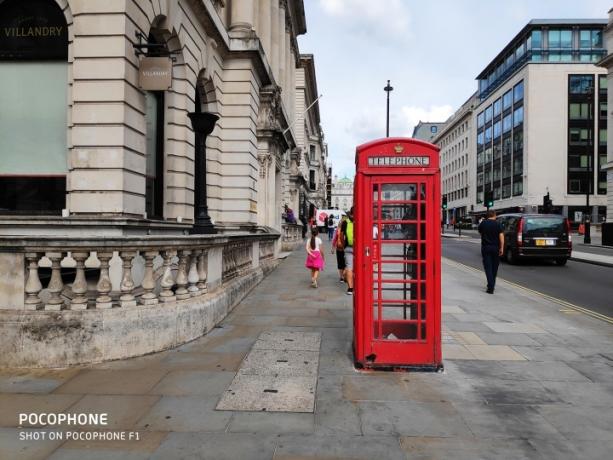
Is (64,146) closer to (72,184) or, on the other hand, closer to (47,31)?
(72,184)

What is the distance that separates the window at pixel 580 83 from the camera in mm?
63344

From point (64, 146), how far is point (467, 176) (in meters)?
92.6

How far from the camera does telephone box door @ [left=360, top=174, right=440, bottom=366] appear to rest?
16.4ft

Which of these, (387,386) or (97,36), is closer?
(387,386)

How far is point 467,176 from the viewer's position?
305 feet

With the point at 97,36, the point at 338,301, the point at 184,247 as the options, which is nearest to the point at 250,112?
the point at 97,36

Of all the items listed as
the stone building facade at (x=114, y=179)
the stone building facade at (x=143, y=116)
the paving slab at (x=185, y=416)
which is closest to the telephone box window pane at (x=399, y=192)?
the paving slab at (x=185, y=416)

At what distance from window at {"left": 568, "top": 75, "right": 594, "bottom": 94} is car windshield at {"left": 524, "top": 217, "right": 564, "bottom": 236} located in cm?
5743

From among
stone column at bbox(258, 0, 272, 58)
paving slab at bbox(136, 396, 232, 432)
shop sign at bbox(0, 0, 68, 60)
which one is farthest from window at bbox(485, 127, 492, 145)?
paving slab at bbox(136, 396, 232, 432)

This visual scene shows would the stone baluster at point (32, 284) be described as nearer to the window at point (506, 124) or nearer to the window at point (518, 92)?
the window at point (518, 92)

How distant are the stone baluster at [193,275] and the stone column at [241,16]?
11.2 meters

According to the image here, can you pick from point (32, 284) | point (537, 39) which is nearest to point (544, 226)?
point (32, 284)

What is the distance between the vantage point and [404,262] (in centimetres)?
505

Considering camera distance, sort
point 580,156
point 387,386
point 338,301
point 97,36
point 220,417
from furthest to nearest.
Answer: point 580,156, point 338,301, point 97,36, point 387,386, point 220,417
